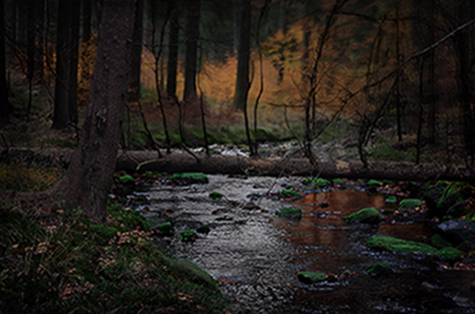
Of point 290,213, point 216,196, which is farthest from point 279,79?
point 290,213

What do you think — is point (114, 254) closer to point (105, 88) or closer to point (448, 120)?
point (105, 88)

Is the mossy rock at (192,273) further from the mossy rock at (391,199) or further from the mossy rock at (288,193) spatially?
the mossy rock at (391,199)

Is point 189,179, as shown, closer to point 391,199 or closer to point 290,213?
point 290,213

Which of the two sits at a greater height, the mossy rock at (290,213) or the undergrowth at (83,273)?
the undergrowth at (83,273)

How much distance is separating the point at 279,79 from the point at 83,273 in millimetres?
21902

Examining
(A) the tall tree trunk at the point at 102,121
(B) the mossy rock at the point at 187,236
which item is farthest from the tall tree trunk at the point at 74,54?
(A) the tall tree trunk at the point at 102,121

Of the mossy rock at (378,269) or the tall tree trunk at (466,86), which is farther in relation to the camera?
the tall tree trunk at (466,86)

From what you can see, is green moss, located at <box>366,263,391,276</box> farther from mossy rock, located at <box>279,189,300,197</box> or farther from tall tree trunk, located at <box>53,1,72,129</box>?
tall tree trunk, located at <box>53,1,72,129</box>

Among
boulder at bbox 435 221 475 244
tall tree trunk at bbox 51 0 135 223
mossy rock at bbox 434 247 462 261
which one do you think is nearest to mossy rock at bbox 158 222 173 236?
tall tree trunk at bbox 51 0 135 223

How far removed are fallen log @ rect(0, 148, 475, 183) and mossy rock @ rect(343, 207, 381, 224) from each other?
2.52ft

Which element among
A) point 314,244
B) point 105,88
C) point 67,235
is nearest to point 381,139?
point 314,244

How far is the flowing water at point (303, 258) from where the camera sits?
4.18m

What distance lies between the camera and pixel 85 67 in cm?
1340

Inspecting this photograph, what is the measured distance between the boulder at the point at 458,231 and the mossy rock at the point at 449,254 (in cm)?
65
